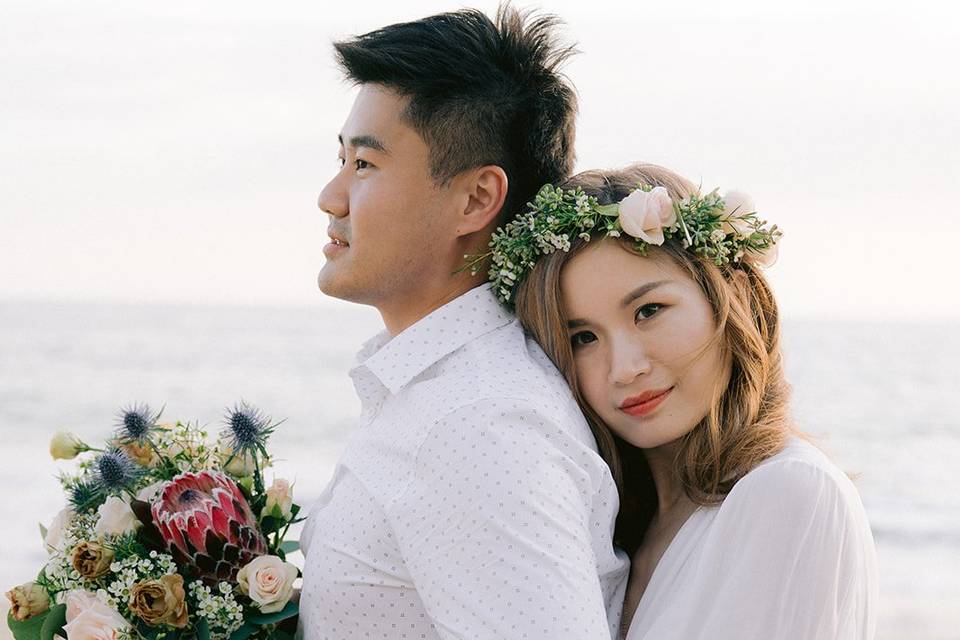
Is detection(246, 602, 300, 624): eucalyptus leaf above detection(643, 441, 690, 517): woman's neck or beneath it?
beneath

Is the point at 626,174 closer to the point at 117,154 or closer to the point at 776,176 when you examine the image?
the point at 776,176

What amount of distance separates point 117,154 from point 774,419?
94.1 ft

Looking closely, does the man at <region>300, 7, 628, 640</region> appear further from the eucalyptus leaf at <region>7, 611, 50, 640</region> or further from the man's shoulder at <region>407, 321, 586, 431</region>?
the eucalyptus leaf at <region>7, 611, 50, 640</region>

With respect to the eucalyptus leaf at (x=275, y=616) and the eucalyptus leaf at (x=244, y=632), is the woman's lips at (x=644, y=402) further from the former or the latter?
the eucalyptus leaf at (x=244, y=632)

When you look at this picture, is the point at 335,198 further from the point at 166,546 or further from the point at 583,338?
the point at 166,546

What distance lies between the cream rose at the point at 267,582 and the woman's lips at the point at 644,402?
91 centimetres

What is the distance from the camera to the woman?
103 inches

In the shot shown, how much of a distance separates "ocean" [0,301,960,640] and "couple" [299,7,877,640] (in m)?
4.96

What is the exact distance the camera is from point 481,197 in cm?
322

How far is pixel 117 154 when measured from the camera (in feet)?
97.0

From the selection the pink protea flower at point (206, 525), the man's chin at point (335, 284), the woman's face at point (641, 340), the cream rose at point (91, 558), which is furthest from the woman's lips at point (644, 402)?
the cream rose at point (91, 558)

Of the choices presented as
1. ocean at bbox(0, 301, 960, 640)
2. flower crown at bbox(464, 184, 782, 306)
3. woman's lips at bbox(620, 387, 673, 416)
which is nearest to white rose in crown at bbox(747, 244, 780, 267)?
flower crown at bbox(464, 184, 782, 306)

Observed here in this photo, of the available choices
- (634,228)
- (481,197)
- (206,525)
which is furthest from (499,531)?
(481,197)

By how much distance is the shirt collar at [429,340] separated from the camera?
290 cm
